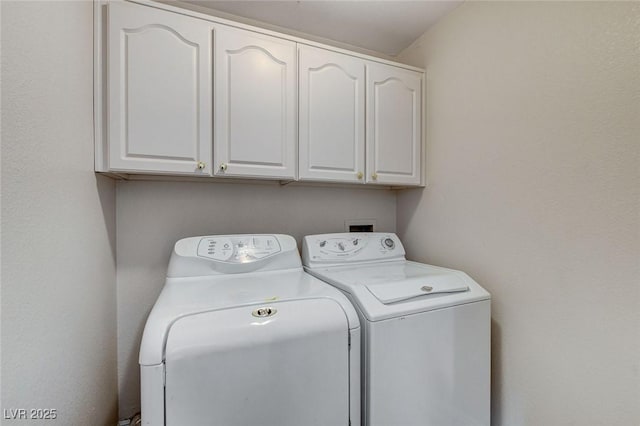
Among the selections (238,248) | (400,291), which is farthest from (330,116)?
(400,291)

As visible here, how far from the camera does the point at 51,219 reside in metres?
0.75

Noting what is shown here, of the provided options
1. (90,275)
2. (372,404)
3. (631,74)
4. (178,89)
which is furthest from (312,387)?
(631,74)

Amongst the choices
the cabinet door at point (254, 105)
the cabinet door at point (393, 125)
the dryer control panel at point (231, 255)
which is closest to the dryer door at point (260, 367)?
the dryer control panel at point (231, 255)

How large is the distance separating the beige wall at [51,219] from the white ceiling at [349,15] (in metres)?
0.86

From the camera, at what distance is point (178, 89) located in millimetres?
1214

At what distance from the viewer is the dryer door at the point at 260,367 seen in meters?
0.74

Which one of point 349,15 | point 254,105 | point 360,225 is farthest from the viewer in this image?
point 360,225

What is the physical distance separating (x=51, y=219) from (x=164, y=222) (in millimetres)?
746

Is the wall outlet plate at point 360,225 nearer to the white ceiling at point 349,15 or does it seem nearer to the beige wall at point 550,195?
the beige wall at point 550,195

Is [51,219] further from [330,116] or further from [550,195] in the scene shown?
[550,195]

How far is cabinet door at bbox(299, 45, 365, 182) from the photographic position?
1461mm

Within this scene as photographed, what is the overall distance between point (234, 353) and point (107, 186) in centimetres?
107

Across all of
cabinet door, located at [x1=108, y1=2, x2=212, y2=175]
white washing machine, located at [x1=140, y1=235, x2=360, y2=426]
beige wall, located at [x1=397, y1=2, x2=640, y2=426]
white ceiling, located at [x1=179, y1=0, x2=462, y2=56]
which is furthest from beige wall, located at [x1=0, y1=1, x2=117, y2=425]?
beige wall, located at [x1=397, y1=2, x2=640, y2=426]

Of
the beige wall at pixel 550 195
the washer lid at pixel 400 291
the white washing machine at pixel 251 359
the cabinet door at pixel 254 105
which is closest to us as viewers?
the white washing machine at pixel 251 359
